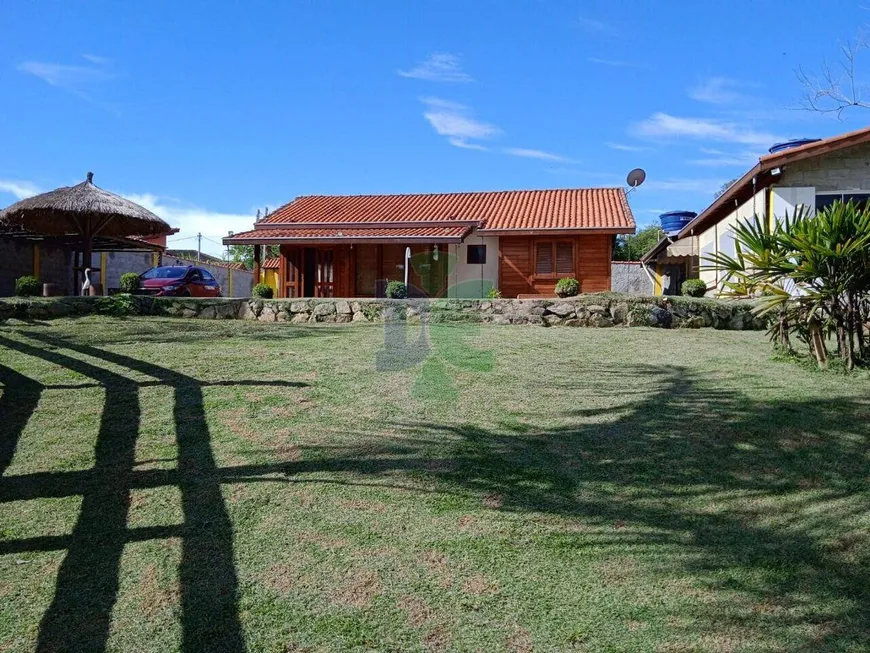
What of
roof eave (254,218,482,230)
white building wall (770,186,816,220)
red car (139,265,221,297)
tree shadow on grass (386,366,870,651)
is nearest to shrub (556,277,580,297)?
roof eave (254,218,482,230)

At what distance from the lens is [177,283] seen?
18031 millimetres

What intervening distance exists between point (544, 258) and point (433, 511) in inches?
647

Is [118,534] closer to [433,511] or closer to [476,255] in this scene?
[433,511]

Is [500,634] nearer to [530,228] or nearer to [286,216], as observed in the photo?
[530,228]

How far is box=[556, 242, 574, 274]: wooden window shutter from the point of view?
63.7 ft

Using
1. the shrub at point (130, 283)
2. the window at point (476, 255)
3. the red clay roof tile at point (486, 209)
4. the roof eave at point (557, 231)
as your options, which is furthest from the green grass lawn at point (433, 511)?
the window at point (476, 255)

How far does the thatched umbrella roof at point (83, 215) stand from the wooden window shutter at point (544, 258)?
1015cm

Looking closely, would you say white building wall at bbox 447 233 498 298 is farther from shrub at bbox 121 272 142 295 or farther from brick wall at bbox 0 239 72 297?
brick wall at bbox 0 239 72 297

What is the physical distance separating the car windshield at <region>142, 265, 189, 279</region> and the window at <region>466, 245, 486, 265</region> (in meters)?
8.08

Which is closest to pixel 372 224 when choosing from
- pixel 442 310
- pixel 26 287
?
pixel 442 310

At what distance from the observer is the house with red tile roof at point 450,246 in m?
19.2

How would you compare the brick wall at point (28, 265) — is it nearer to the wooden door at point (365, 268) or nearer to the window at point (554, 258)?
the wooden door at point (365, 268)

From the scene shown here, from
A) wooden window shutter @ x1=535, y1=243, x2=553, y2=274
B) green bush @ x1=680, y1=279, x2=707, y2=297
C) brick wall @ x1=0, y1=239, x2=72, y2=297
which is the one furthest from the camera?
brick wall @ x1=0, y1=239, x2=72, y2=297

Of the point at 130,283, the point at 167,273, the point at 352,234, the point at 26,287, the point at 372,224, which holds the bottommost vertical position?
the point at 26,287
